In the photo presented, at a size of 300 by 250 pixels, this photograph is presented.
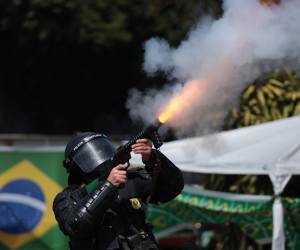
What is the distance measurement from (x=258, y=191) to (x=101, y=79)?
Result: 19.8 feet

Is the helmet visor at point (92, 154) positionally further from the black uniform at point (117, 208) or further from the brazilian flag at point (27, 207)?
the brazilian flag at point (27, 207)

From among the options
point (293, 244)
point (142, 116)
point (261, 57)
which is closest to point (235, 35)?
point (261, 57)

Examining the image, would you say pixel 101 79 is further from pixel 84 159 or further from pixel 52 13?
pixel 84 159

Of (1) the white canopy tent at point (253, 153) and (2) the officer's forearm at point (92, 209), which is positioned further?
(1) the white canopy tent at point (253, 153)

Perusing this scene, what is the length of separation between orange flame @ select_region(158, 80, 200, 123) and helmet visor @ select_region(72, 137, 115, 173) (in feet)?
1.22

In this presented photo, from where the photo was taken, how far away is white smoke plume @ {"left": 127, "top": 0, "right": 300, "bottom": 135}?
5125 mm

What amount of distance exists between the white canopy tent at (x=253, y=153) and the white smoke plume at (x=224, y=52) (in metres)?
1.45

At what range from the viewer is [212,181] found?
28.5 feet

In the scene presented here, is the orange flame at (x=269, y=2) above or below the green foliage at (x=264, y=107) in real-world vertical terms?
above

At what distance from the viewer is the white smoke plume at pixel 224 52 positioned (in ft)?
16.8

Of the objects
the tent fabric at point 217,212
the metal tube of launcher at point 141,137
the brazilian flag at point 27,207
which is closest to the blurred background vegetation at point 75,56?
the tent fabric at point 217,212

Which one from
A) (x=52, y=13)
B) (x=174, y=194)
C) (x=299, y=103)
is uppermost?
(x=174, y=194)

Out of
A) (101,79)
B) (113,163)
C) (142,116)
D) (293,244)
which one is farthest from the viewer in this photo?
(101,79)

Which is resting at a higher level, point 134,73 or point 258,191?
point 258,191
